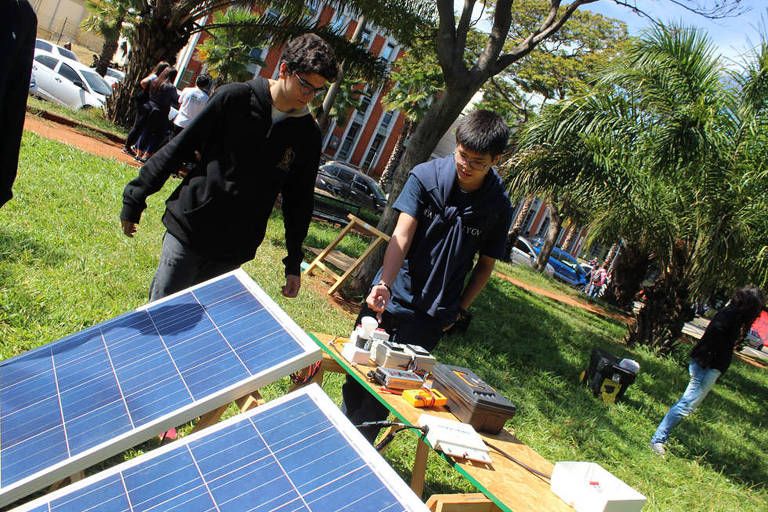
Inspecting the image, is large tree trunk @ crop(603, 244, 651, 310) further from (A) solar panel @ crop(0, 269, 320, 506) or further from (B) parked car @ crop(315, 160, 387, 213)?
(A) solar panel @ crop(0, 269, 320, 506)

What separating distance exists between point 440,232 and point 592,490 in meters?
1.48

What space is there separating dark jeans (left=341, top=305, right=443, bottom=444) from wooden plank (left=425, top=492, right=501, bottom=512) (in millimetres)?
881

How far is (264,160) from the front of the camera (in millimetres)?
2797

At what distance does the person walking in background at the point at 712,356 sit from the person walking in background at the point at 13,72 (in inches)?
259

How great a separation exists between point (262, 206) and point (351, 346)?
86 cm

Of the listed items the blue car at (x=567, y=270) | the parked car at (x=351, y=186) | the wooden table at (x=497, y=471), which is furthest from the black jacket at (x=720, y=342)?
the blue car at (x=567, y=270)

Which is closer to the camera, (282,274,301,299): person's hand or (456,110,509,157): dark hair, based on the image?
(456,110,509,157): dark hair

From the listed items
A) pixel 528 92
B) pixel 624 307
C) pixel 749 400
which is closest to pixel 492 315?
pixel 749 400

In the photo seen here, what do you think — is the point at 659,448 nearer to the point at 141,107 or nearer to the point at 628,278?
the point at 141,107

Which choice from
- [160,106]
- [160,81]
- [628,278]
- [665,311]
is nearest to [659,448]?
[665,311]

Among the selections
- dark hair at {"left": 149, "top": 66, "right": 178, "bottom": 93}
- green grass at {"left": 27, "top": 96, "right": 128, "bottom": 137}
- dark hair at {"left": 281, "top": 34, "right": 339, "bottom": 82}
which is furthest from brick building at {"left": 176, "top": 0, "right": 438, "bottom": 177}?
dark hair at {"left": 281, "top": 34, "right": 339, "bottom": 82}

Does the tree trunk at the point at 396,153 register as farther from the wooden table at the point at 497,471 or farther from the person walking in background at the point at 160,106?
the wooden table at the point at 497,471

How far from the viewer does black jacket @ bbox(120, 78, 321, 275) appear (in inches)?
107

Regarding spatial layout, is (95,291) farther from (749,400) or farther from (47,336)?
(749,400)
